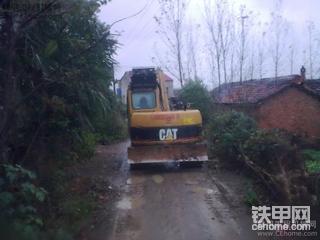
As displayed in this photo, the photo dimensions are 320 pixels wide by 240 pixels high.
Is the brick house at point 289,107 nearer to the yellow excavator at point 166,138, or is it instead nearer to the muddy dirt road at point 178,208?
the yellow excavator at point 166,138

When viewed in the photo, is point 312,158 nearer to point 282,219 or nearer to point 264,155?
point 264,155

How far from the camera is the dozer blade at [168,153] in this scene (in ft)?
38.9

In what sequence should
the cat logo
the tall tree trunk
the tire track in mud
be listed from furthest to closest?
the cat logo, the tire track in mud, the tall tree trunk

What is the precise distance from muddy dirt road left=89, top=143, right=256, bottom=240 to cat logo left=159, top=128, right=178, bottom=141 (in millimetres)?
973

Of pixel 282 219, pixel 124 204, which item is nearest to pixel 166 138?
pixel 124 204

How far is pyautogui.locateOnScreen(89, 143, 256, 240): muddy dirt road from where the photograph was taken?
6.81m

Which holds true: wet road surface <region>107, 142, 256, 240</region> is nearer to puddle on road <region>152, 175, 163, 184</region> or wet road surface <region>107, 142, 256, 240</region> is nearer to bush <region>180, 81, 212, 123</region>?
puddle on road <region>152, 175, 163, 184</region>

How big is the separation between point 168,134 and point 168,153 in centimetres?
55

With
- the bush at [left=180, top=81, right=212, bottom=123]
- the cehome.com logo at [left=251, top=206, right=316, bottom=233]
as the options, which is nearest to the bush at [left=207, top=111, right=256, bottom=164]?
the cehome.com logo at [left=251, top=206, right=316, bottom=233]

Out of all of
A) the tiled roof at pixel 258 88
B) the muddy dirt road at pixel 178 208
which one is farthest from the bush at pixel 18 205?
the tiled roof at pixel 258 88

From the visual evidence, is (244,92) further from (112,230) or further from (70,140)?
(112,230)

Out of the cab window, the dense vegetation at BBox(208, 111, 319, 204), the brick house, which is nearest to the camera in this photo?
the dense vegetation at BBox(208, 111, 319, 204)

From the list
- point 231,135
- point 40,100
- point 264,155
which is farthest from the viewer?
point 231,135

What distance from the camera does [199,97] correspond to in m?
22.8
